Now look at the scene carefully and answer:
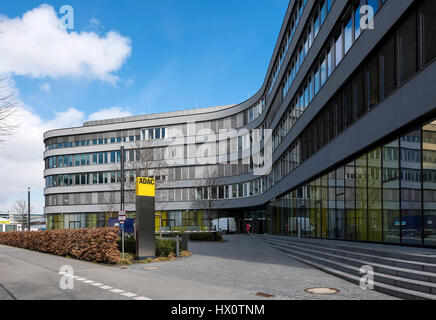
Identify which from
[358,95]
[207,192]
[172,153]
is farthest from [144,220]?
[172,153]

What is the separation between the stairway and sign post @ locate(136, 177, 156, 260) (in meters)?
7.92

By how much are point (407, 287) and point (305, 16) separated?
69.1 ft

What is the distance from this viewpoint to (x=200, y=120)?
68125 millimetres

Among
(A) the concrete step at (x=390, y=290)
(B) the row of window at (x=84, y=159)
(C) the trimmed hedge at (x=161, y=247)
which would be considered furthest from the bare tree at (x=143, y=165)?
(A) the concrete step at (x=390, y=290)

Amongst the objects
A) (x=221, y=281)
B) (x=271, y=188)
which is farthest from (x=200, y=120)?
(x=221, y=281)

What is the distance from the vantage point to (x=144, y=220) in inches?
855

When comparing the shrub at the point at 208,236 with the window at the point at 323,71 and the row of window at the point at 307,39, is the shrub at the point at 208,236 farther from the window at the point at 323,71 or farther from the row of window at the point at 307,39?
the window at the point at 323,71

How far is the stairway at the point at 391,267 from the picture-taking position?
964 centimetres

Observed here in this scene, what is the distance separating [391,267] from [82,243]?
15.2m

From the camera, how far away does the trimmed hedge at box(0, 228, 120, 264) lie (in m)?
19.8

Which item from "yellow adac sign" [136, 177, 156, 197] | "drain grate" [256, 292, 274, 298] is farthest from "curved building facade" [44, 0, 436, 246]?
"yellow adac sign" [136, 177, 156, 197]

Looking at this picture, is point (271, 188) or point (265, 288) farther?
point (271, 188)

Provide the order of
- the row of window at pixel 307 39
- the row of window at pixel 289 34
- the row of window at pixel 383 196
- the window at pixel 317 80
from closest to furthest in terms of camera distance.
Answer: the row of window at pixel 383 196, the row of window at pixel 307 39, the window at pixel 317 80, the row of window at pixel 289 34

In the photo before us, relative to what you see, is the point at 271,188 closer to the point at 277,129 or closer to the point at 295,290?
the point at 277,129
